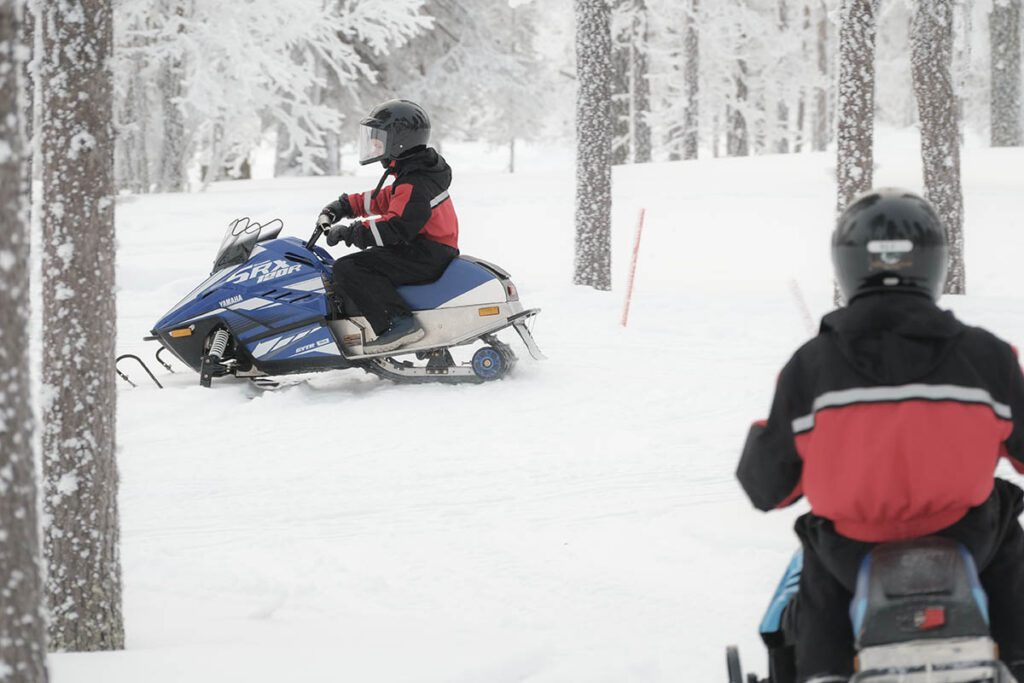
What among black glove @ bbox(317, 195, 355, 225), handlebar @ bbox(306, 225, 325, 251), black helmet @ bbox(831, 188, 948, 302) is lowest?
handlebar @ bbox(306, 225, 325, 251)

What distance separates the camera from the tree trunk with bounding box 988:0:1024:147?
76.6 ft

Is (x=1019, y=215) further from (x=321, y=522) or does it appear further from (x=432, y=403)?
(x=321, y=522)

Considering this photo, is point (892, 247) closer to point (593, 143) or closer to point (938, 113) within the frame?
point (938, 113)

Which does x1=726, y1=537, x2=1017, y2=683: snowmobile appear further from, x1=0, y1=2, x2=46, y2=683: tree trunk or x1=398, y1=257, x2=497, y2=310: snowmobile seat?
x1=398, y1=257, x2=497, y2=310: snowmobile seat

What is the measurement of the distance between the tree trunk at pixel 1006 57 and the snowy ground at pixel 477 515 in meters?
12.6

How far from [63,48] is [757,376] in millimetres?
6303

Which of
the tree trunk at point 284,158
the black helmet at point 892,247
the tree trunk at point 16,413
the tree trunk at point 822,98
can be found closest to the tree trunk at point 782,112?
the tree trunk at point 822,98

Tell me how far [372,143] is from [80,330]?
4.78m

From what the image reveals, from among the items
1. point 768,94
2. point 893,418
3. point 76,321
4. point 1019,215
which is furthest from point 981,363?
point 768,94

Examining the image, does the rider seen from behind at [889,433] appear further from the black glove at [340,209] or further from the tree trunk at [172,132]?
Answer: the tree trunk at [172,132]

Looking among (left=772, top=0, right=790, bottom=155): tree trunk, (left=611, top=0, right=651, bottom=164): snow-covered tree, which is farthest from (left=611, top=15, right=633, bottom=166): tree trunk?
(left=772, top=0, right=790, bottom=155): tree trunk

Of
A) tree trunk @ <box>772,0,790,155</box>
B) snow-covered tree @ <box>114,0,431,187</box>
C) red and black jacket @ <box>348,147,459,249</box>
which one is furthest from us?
tree trunk @ <box>772,0,790,155</box>

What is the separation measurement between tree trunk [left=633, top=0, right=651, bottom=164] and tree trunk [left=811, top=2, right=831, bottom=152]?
6505 millimetres

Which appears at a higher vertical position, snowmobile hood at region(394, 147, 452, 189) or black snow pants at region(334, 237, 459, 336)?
snowmobile hood at region(394, 147, 452, 189)
